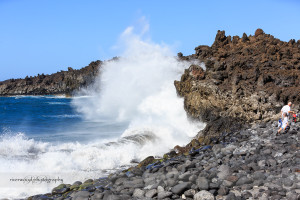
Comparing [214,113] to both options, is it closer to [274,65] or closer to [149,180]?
[274,65]

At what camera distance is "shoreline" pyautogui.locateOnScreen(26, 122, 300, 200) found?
5852 millimetres

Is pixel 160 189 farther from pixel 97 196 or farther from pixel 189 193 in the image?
pixel 97 196

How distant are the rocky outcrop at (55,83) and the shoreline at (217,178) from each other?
62.8 m

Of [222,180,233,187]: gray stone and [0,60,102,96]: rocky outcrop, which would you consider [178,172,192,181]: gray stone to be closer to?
[222,180,233,187]: gray stone

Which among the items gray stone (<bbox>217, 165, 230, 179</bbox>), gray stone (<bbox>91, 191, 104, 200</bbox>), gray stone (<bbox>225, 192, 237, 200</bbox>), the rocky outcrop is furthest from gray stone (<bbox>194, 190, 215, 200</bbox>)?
the rocky outcrop

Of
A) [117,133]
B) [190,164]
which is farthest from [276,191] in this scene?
[117,133]

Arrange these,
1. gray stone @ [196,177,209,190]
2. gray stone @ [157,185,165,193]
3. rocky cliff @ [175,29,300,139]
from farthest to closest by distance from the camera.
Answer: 1. rocky cliff @ [175,29,300,139]
2. gray stone @ [157,185,165,193]
3. gray stone @ [196,177,209,190]

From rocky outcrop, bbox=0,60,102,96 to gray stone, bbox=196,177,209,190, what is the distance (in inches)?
2552

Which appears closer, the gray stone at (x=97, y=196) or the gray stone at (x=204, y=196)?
the gray stone at (x=204, y=196)

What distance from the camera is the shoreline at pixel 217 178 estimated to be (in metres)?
5.85

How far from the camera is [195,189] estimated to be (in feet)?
19.9

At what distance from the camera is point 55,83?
8319 cm

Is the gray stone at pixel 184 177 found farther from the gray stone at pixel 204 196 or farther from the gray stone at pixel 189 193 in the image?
the gray stone at pixel 204 196

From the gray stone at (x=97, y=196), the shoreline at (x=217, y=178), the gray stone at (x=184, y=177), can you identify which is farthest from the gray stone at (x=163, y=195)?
the gray stone at (x=97, y=196)
